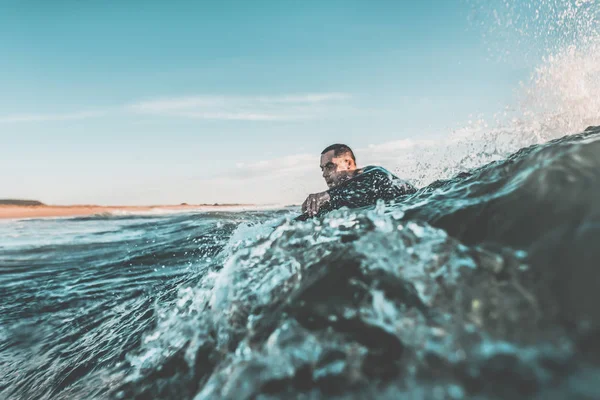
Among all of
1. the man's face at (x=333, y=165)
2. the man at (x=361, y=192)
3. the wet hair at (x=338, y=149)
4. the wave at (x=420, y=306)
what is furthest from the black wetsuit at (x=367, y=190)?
the wave at (x=420, y=306)

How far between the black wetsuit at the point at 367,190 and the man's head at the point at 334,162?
0.82 metres

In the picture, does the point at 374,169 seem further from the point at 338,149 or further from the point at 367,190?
the point at 338,149

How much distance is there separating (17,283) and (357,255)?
19.5 feet

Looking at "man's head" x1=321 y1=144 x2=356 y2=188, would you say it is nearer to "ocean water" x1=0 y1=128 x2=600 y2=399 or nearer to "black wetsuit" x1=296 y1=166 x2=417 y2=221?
"black wetsuit" x1=296 y1=166 x2=417 y2=221

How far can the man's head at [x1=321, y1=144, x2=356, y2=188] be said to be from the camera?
545 cm

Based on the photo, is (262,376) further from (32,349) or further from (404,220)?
(32,349)

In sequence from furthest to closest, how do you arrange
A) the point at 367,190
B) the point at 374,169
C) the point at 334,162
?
the point at 334,162 < the point at 374,169 < the point at 367,190

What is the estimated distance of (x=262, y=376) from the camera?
1.30m

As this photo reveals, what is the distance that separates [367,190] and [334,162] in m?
1.15

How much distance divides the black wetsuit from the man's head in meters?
0.82

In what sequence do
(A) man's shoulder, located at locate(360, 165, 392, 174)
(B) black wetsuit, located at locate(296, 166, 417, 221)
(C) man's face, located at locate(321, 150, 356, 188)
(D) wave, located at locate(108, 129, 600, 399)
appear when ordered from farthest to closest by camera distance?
A: (C) man's face, located at locate(321, 150, 356, 188) < (A) man's shoulder, located at locate(360, 165, 392, 174) < (B) black wetsuit, located at locate(296, 166, 417, 221) < (D) wave, located at locate(108, 129, 600, 399)

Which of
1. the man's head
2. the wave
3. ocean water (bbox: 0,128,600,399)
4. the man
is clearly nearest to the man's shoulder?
the man

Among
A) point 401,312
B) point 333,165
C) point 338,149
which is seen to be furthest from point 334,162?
point 401,312

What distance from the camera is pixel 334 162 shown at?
5.47 metres
